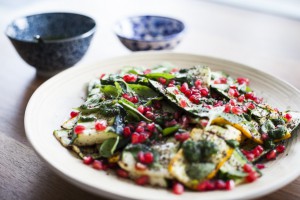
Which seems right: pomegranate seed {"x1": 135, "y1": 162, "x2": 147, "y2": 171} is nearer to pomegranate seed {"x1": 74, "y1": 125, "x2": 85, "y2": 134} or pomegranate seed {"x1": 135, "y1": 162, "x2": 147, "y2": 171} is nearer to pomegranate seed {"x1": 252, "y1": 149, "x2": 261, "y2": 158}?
pomegranate seed {"x1": 74, "y1": 125, "x2": 85, "y2": 134}

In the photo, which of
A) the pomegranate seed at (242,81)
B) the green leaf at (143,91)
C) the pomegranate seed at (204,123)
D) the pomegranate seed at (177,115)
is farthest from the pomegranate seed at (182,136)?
the pomegranate seed at (242,81)

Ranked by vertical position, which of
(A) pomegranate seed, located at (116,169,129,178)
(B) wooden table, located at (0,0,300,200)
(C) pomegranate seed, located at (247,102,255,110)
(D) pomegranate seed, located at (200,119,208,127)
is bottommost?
(B) wooden table, located at (0,0,300,200)

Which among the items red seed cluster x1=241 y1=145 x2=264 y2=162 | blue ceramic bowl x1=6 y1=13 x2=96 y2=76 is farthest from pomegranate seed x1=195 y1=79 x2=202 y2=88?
blue ceramic bowl x1=6 y1=13 x2=96 y2=76

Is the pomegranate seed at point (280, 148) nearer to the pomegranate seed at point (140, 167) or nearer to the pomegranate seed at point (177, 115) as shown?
the pomegranate seed at point (177, 115)

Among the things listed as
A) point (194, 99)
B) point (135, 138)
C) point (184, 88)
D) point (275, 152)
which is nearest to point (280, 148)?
point (275, 152)

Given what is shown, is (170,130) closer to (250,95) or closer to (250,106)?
(250,106)
